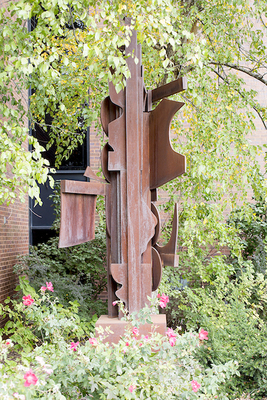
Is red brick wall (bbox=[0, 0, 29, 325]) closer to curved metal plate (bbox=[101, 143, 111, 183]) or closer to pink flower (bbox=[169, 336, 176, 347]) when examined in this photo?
curved metal plate (bbox=[101, 143, 111, 183])

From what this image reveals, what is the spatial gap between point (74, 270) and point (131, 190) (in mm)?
4245

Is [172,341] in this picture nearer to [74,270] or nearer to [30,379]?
[30,379]

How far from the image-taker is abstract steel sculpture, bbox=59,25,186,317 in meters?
2.73

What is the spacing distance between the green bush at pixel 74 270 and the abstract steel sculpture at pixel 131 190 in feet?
10.2

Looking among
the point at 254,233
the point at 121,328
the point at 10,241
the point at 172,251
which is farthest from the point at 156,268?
the point at 10,241

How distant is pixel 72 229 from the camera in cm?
273

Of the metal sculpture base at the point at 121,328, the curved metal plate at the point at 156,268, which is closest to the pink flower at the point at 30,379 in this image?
the metal sculpture base at the point at 121,328

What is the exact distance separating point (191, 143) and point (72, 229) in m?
2.55

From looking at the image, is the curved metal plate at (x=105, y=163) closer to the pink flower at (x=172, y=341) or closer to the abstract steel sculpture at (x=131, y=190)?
the abstract steel sculpture at (x=131, y=190)

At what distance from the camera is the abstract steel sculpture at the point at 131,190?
2.73 meters

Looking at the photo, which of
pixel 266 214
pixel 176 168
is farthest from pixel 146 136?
pixel 266 214

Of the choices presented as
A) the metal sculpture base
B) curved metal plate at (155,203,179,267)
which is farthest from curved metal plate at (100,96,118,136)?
the metal sculpture base

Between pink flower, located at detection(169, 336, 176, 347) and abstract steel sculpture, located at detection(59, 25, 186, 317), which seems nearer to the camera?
pink flower, located at detection(169, 336, 176, 347)

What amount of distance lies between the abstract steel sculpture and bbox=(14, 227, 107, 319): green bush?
310cm
